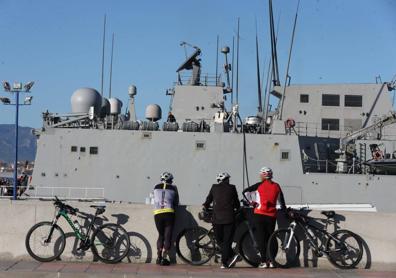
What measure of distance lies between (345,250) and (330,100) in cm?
2157

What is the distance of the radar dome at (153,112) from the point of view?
29.5 m

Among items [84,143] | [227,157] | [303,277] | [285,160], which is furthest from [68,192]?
[303,277]

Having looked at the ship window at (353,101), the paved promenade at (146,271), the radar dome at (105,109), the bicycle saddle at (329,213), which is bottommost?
the paved promenade at (146,271)

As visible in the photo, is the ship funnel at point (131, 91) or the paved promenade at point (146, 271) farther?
the ship funnel at point (131, 91)

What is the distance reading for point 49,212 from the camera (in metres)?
9.52

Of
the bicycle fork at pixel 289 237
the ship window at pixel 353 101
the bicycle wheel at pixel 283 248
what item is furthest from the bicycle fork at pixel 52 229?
the ship window at pixel 353 101

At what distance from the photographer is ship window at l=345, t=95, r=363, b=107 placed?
30.0 m

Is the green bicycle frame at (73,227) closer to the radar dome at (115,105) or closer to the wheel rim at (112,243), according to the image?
the wheel rim at (112,243)

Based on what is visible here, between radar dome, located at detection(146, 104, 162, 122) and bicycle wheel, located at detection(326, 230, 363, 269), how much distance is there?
20.8m

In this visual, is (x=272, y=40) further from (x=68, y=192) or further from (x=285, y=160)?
(x=68, y=192)

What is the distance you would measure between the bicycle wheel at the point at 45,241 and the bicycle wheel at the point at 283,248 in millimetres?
3297

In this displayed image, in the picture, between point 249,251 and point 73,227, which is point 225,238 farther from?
point 73,227

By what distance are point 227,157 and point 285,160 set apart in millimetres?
2480

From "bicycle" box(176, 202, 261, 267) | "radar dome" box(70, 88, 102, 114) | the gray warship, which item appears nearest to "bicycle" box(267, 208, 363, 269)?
"bicycle" box(176, 202, 261, 267)
